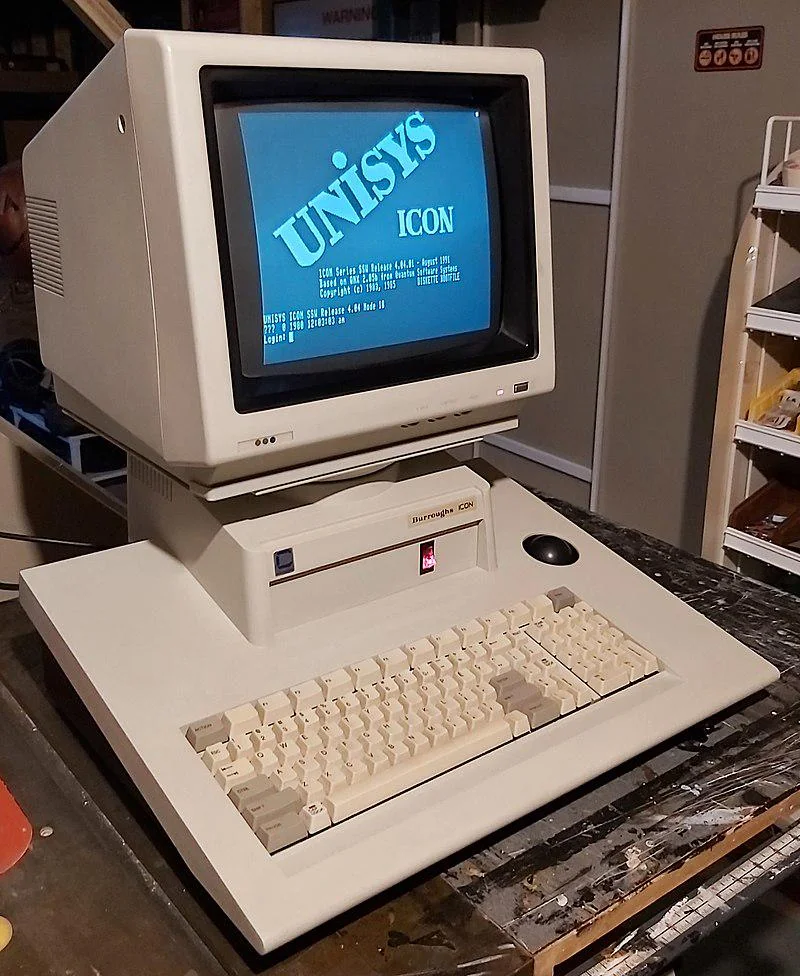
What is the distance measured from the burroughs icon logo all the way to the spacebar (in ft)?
1.24

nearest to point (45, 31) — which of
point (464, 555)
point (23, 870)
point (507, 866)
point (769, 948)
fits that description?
point (464, 555)

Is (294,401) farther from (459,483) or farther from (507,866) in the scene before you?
(507,866)

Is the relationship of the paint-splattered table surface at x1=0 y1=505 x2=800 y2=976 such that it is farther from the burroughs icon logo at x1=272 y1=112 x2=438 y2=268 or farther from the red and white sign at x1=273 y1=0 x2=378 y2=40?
the red and white sign at x1=273 y1=0 x2=378 y2=40

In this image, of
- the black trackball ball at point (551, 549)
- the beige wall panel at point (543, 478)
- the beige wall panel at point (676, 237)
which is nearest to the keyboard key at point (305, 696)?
the black trackball ball at point (551, 549)

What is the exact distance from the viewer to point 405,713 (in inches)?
29.0

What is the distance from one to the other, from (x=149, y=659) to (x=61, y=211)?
1.23 ft

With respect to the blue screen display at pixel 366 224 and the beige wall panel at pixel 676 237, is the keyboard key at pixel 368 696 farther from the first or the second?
the beige wall panel at pixel 676 237

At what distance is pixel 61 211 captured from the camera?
80cm

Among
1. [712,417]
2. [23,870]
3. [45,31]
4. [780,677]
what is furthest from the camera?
[712,417]

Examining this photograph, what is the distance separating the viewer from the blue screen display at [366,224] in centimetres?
72

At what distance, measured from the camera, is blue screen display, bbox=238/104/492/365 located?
721mm

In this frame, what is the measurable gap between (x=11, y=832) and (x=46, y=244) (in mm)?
485

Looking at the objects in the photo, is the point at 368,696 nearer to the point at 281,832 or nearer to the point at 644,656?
the point at 281,832

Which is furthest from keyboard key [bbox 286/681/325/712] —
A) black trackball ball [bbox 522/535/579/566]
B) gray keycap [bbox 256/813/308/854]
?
black trackball ball [bbox 522/535/579/566]
